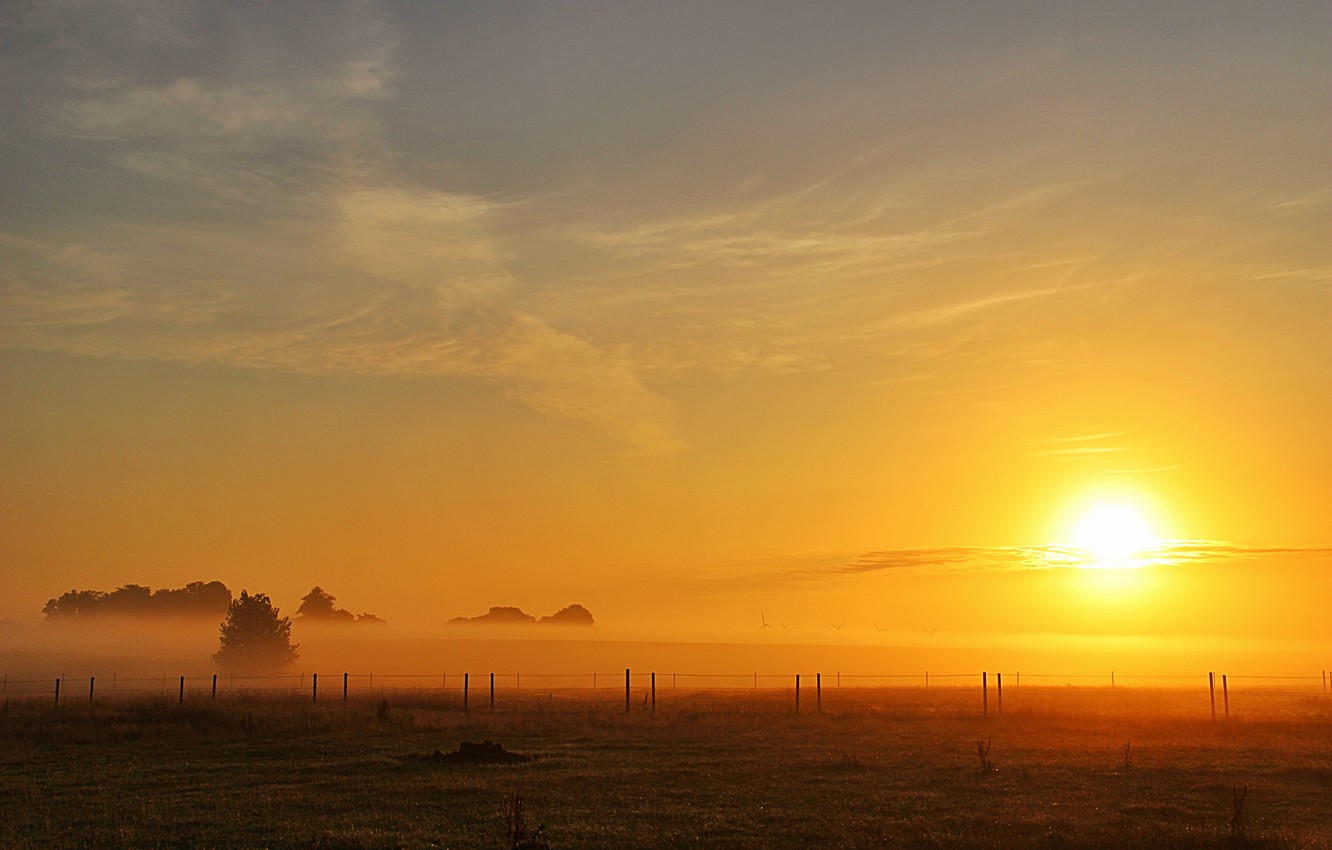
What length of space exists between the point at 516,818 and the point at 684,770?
11963 mm

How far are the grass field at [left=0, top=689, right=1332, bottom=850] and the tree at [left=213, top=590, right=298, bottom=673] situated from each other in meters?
81.9

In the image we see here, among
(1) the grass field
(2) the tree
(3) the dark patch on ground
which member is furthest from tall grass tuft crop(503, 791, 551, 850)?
(2) the tree

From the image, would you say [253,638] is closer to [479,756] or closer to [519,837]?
[479,756]

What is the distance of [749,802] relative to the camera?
79.6 ft

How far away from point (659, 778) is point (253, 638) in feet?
365

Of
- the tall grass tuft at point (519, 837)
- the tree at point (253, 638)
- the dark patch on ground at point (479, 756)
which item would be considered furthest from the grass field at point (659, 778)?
the tree at point (253, 638)

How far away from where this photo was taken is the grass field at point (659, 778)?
20422 mm

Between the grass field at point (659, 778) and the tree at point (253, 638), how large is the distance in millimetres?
81906

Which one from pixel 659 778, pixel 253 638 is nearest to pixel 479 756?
pixel 659 778

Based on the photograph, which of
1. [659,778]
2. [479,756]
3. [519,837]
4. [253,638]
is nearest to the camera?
[519,837]

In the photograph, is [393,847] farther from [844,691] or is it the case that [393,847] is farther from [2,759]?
[844,691]

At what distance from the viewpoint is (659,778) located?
28062 mm

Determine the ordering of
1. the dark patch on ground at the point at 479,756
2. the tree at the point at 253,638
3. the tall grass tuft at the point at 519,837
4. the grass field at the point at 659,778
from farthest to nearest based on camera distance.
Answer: the tree at the point at 253,638 → the dark patch on ground at the point at 479,756 → the grass field at the point at 659,778 → the tall grass tuft at the point at 519,837

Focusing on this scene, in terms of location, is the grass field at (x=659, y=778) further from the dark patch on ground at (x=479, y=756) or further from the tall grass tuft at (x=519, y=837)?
the dark patch on ground at (x=479, y=756)
